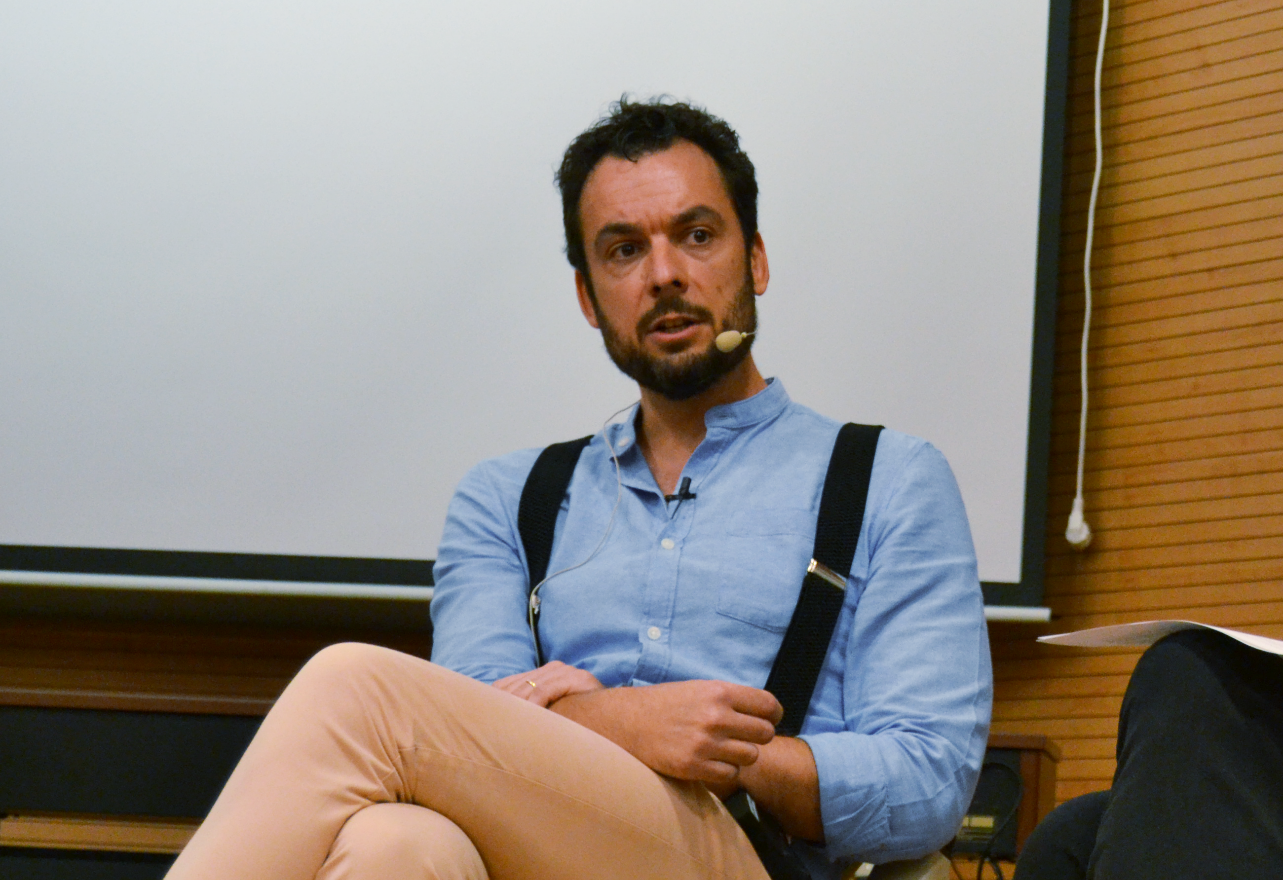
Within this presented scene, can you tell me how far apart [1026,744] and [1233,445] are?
573 mm

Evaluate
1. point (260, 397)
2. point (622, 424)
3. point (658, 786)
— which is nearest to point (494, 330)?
point (260, 397)

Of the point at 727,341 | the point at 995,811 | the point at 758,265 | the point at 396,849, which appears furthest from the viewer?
the point at 995,811

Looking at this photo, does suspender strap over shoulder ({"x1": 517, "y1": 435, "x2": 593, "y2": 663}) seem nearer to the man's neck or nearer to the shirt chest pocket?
the man's neck

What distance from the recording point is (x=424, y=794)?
89 centimetres

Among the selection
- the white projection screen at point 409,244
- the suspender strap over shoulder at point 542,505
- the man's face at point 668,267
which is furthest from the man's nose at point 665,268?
the white projection screen at point 409,244

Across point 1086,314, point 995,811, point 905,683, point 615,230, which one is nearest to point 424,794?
point 905,683

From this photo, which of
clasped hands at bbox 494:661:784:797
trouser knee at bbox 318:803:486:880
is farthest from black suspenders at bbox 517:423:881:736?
trouser knee at bbox 318:803:486:880

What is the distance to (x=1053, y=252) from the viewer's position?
193 centimetres

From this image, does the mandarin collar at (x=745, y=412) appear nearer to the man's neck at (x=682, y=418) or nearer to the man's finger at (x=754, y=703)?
the man's neck at (x=682, y=418)

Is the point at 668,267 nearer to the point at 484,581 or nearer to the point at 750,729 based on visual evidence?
the point at 484,581

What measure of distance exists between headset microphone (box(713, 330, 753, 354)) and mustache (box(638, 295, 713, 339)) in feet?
0.09

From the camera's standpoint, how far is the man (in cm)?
88

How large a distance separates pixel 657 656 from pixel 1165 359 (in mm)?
1147

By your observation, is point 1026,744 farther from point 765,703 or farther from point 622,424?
point 765,703
